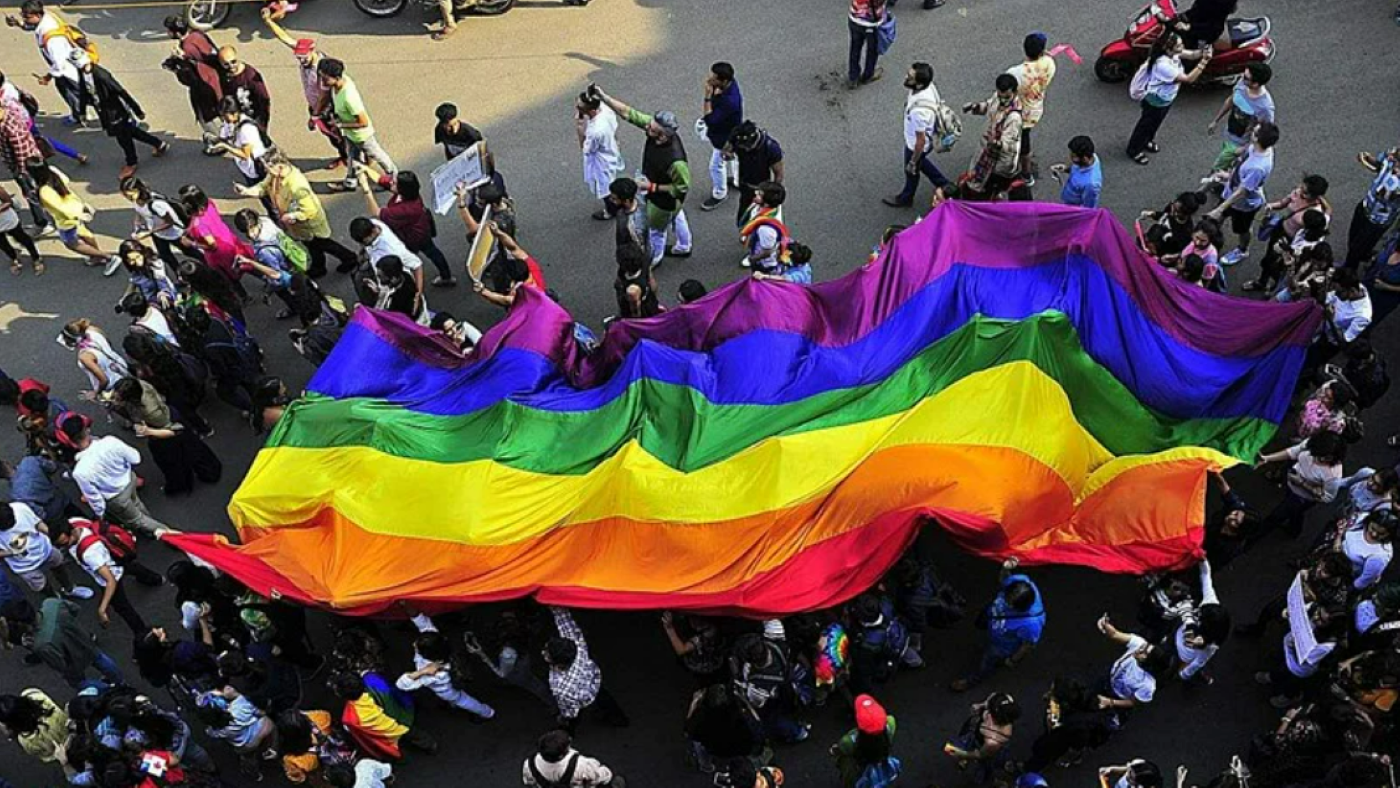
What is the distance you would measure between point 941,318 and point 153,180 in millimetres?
9231

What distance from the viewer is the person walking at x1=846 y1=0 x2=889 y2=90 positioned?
41.8 ft

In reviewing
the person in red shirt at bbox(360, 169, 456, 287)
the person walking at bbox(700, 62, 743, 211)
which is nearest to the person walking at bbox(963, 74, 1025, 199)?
the person walking at bbox(700, 62, 743, 211)

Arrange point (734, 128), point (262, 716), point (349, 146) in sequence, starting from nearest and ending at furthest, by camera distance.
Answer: point (262, 716), point (734, 128), point (349, 146)

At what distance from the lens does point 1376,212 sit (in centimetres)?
984

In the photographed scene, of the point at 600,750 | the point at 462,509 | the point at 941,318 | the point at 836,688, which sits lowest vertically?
the point at 600,750

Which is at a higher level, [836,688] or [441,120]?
[441,120]

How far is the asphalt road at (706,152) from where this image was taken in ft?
27.5

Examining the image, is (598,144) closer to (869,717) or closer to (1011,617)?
(1011,617)

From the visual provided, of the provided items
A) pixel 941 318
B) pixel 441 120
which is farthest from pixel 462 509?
pixel 441 120

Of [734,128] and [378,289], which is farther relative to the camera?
[734,128]

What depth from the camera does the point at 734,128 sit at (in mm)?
11156

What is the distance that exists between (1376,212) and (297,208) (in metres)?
9.45

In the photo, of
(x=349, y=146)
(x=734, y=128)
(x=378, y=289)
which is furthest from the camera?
(x=349, y=146)

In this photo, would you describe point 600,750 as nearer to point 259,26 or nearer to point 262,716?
point 262,716
